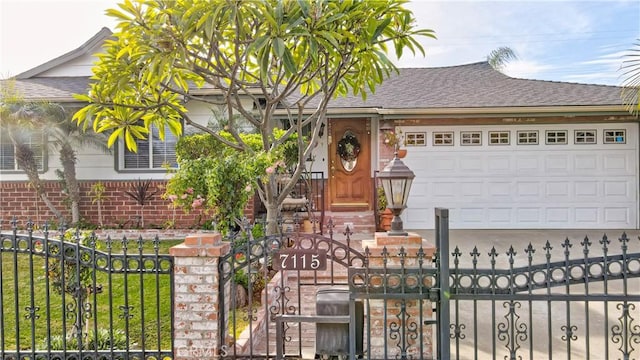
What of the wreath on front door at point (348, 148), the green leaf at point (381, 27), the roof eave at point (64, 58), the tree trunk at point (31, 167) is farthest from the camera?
the roof eave at point (64, 58)

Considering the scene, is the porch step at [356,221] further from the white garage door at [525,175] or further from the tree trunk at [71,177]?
the tree trunk at [71,177]

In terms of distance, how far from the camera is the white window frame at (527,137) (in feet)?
33.5

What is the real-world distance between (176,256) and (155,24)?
8.13 ft

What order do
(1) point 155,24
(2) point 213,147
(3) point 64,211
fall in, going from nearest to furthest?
1. (1) point 155,24
2. (2) point 213,147
3. (3) point 64,211

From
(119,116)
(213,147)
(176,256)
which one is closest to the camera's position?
(176,256)

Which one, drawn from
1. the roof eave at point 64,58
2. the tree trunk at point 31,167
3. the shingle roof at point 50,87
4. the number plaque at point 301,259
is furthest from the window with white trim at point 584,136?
the roof eave at point 64,58

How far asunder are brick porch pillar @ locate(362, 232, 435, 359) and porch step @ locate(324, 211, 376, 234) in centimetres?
617

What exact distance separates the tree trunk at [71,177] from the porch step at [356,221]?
6.04m

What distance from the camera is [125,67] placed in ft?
15.3

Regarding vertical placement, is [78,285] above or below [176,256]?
below

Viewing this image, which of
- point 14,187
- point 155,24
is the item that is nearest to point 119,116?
point 155,24

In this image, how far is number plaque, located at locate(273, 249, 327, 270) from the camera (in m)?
3.39

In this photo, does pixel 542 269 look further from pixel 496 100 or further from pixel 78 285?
pixel 496 100

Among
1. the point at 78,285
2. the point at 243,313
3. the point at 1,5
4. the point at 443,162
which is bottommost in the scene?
the point at 243,313
